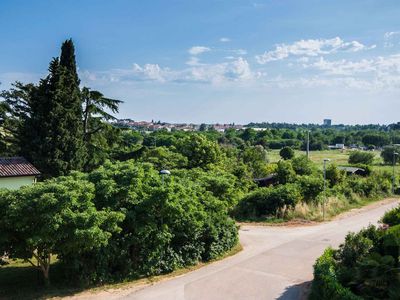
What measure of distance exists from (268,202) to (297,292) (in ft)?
44.9

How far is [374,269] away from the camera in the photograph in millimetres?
11125

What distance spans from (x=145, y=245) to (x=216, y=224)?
159 inches

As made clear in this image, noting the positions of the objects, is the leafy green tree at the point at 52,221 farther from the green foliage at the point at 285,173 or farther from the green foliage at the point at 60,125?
the green foliage at the point at 285,173

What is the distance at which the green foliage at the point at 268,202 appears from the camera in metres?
27.3

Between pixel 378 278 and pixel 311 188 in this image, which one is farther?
pixel 311 188

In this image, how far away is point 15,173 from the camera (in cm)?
2358

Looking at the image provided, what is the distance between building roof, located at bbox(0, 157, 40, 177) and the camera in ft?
76.8

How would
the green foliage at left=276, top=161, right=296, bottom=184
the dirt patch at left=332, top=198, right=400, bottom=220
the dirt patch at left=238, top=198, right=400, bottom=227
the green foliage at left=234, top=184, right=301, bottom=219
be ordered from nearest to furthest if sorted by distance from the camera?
the dirt patch at left=238, top=198, right=400, bottom=227
the green foliage at left=234, top=184, right=301, bottom=219
the dirt patch at left=332, top=198, right=400, bottom=220
the green foliage at left=276, top=161, right=296, bottom=184

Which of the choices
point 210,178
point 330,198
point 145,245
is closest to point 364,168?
point 330,198

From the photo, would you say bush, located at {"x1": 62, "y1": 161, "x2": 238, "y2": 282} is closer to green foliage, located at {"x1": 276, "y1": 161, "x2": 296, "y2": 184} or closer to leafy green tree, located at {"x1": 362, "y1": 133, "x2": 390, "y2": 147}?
green foliage, located at {"x1": 276, "y1": 161, "x2": 296, "y2": 184}

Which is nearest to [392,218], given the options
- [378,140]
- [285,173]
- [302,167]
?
[285,173]

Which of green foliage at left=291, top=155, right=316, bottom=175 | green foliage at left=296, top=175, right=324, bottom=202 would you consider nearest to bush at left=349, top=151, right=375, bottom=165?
green foliage at left=291, top=155, right=316, bottom=175

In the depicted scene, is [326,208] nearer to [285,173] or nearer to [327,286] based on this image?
[285,173]

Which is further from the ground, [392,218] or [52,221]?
[52,221]
